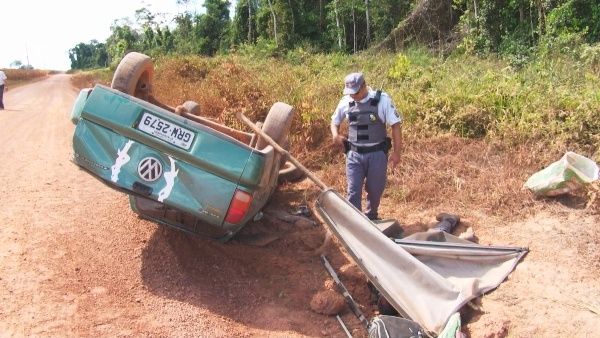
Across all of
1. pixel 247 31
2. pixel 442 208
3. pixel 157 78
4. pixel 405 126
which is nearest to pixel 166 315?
pixel 442 208

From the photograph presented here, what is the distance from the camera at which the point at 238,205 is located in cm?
413

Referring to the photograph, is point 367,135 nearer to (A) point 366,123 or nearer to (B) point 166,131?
(A) point 366,123

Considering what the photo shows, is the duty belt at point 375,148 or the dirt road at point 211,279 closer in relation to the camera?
the dirt road at point 211,279

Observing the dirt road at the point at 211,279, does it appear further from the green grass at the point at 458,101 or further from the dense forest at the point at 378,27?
the dense forest at the point at 378,27

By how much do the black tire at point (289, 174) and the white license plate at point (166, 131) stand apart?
9.10ft

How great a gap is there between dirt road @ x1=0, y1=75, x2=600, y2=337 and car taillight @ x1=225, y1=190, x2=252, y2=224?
28.4 inches

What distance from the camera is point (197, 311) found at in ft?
13.3

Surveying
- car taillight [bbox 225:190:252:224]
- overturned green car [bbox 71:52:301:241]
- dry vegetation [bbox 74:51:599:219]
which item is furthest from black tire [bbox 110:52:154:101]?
dry vegetation [bbox 74:51:599:219]

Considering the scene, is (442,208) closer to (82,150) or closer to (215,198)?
(215,198)

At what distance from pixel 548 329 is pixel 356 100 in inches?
102

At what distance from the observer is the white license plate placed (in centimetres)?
417

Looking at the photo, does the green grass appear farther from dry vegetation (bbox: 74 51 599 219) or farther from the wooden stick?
the wooden stick

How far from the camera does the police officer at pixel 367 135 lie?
5012mm

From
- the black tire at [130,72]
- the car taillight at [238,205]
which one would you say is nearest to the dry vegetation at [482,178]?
the car taillight at [238,205]
